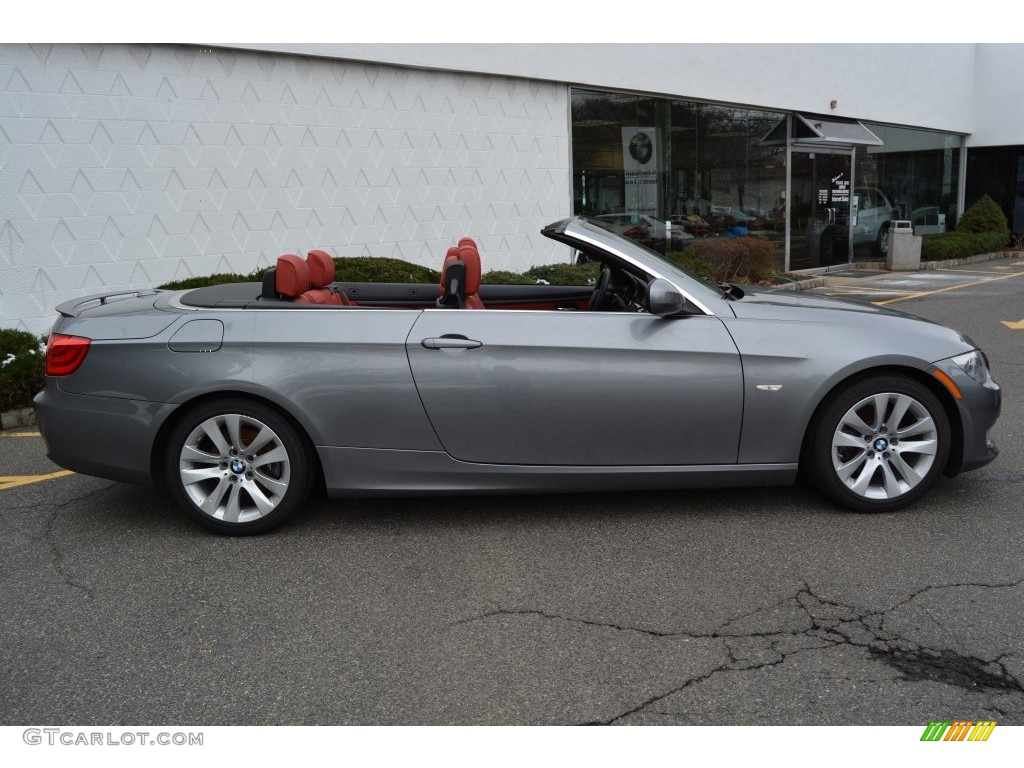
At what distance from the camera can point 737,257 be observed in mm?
15539

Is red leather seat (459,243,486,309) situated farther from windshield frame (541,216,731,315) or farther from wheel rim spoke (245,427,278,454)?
wheel rim spoke (245,427,278,454)

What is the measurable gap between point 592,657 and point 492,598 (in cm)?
64

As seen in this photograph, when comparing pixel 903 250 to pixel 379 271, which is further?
pixel 903 250

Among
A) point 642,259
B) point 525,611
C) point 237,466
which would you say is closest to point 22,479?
point 237,466

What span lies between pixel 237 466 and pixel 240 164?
6.67 metres

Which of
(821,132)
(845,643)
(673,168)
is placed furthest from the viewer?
(821,132)

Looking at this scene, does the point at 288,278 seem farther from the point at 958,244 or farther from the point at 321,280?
the point at 958,244

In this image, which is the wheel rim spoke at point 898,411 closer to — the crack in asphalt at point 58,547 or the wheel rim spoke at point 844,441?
the wheel rim spoke at point 844,441

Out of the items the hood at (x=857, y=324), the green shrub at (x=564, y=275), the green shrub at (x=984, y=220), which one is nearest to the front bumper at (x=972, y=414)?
the hood at (x=857, y=324)

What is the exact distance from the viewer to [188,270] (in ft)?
32.5

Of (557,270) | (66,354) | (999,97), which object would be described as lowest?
(557,270)

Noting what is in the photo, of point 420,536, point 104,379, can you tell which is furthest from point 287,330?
point 420,536

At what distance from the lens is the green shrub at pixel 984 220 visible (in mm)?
24375
